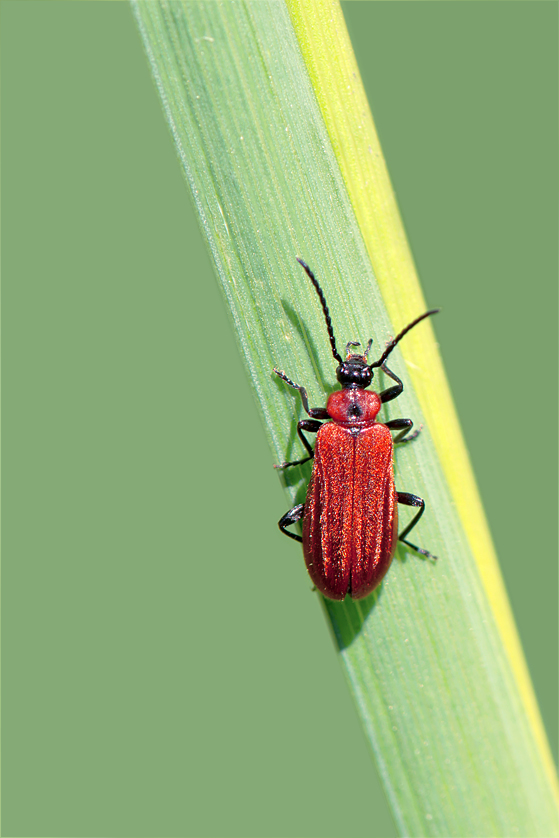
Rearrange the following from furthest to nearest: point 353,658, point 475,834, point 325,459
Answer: point 325,459, point 353,658, point 475,834

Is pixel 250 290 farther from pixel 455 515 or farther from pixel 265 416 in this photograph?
pixel 455 515

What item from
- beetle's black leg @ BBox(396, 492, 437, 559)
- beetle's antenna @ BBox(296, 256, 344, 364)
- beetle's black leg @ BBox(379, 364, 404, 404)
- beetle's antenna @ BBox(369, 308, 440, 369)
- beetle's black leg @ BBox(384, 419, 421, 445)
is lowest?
beetle's black leg @ BBox(396, 492, 437, 559)

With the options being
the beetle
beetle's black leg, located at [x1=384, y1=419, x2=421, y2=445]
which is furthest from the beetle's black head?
beetle's black leg, located at [x1=384, y1=419, x2=421, y2=445]

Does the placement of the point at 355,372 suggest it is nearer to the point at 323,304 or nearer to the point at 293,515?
the point at 323,304

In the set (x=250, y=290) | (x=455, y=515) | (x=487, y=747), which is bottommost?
(x=487, y=747)

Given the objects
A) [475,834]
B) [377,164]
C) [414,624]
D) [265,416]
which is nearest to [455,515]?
[414,624]

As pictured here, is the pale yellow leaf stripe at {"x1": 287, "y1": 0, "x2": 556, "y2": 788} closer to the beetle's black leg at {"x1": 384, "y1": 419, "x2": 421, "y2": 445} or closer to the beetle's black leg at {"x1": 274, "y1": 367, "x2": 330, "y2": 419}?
the beetle's black leg at {"x1": 384, "y1": 419, "x2": 421, "y2": 445}

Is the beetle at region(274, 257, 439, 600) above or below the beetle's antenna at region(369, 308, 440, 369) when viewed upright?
below
